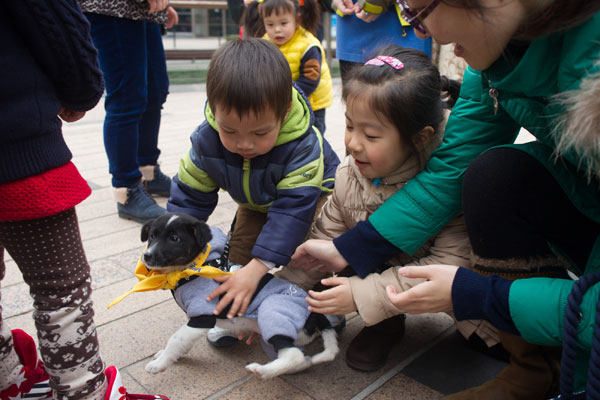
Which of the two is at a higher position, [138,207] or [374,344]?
[374,344]

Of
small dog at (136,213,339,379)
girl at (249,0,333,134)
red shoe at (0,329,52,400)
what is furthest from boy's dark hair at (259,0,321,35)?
red shoe at (0,329,52,400)

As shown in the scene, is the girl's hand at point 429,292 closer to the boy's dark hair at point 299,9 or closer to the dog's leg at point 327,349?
the dog's leg at point 327,349

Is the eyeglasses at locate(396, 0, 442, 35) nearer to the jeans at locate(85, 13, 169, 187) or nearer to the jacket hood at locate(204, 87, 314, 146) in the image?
the jacket hood at locate(204, 87, 314, 146)

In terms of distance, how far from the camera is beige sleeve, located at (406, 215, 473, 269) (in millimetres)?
1601

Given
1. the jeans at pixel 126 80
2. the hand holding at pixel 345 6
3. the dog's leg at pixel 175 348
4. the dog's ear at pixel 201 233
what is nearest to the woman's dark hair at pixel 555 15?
the dog's ear at pixel 201 233

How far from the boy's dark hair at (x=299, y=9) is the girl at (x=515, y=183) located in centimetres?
208

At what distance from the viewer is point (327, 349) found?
1573mm

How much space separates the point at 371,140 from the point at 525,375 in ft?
2.45

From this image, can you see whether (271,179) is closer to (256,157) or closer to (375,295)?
(256,157)

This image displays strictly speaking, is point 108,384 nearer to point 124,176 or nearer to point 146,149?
point 124,176

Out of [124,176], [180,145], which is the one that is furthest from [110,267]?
[180,145]

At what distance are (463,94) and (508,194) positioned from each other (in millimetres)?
385

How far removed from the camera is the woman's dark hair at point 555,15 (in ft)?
3.27

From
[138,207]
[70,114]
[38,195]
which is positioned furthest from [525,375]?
[138,207]
